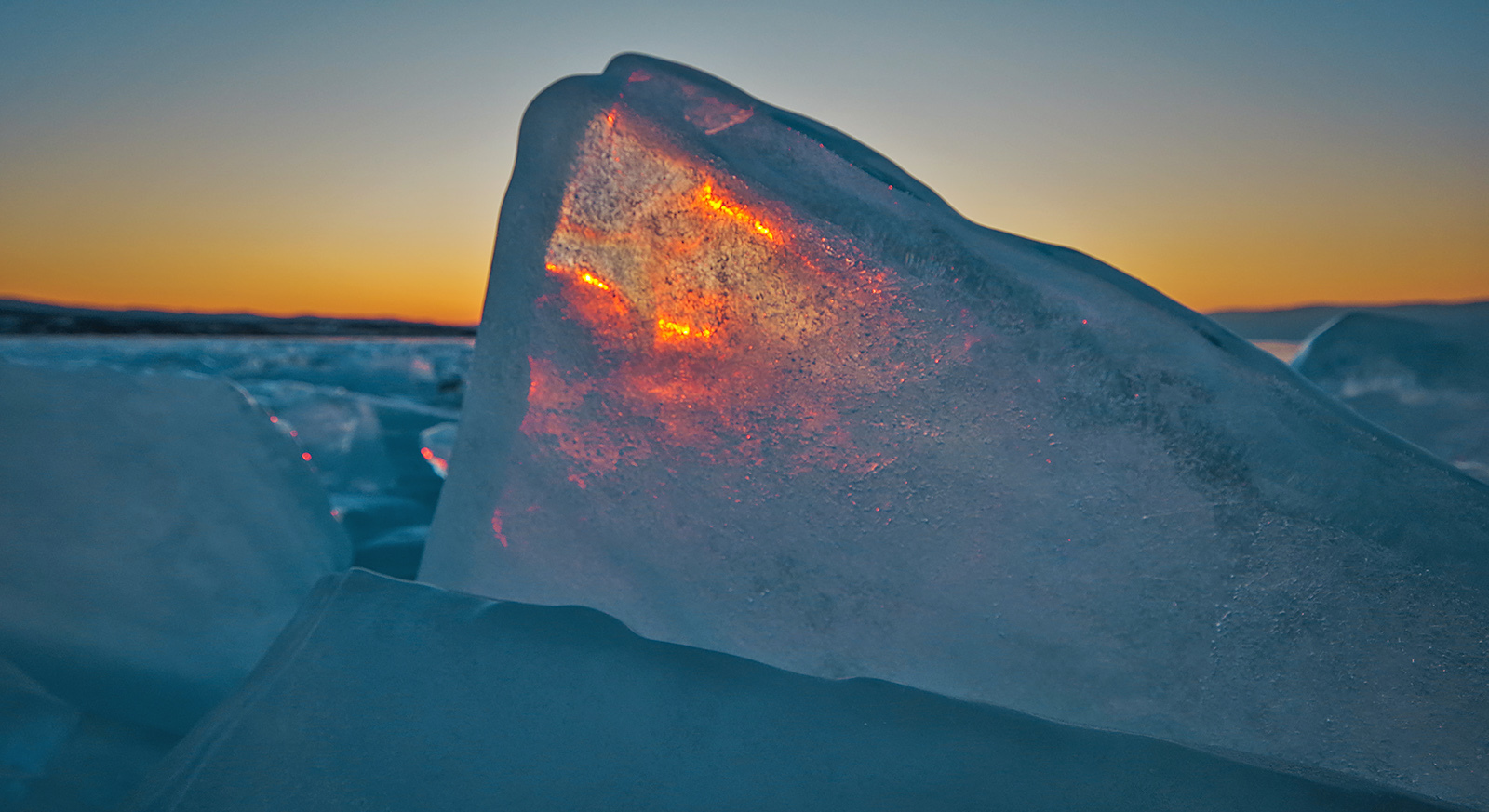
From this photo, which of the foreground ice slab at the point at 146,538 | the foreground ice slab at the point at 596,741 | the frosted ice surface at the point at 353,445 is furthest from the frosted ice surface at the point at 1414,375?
the frosted ice surface at the point at 353,445

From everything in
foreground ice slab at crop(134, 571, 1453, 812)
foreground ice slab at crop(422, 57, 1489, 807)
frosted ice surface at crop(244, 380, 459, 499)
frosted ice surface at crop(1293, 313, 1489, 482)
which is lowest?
frosted ice surface at crop(244, 380, 459, 499)

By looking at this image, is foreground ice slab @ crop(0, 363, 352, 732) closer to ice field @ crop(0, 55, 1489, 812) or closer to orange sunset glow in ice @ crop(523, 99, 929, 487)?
ice field @ crop(0, 55, 1489, 812)

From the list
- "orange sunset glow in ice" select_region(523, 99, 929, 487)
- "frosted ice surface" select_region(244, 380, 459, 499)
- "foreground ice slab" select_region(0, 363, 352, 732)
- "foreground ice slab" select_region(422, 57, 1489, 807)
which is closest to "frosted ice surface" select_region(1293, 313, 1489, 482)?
"foreground ice slab" select_region(422, 57, 1489, 807)

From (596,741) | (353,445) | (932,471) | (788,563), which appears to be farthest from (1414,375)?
(353,445)

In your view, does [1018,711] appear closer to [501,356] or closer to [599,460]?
[599,460]

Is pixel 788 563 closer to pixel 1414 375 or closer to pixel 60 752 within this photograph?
pixel 60 752

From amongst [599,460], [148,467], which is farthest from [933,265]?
[148,467]
